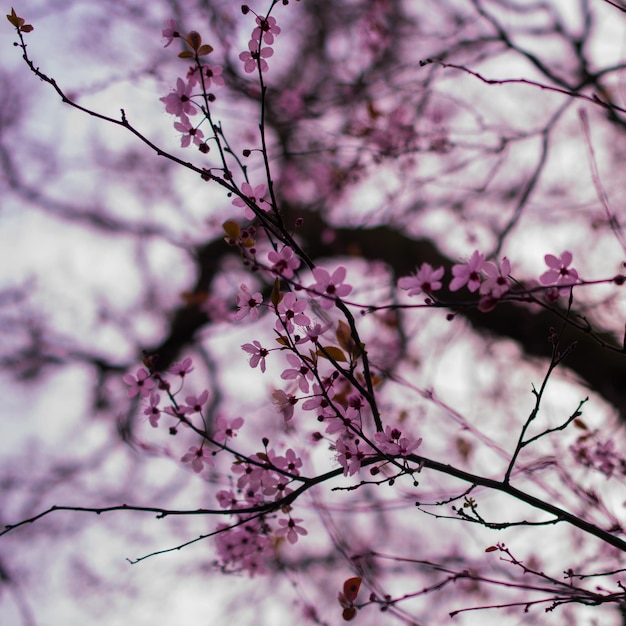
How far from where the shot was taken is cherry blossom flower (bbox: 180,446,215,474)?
1.68 metres

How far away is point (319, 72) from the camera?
5957mm

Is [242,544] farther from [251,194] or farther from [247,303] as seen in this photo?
[251,194]

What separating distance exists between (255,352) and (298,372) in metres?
0.16

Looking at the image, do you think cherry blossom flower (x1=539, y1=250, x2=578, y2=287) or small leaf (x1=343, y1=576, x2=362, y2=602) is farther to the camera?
small leaf (x1=343, y1=576, x2=362, y2=602)

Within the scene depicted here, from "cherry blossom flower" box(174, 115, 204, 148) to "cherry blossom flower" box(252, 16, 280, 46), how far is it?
29 cm

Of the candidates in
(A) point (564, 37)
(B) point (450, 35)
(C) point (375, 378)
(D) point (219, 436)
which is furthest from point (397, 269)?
(D) point (219, 436)

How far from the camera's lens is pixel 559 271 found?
1254mm

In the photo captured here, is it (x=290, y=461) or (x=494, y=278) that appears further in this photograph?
(x=290, y=461)

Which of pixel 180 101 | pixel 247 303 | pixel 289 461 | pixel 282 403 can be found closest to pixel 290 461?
pixel 289 461

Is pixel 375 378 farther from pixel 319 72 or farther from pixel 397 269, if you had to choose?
pixel 319 72

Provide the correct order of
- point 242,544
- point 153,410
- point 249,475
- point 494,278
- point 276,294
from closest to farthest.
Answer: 1. point 494,278
2. point 276,294
3. point 249,475
4. point 153,410
5. point 242,544

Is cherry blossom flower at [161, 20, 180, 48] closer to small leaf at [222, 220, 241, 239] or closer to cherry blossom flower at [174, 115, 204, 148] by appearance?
cherry blossom flower at [174, 115, 204, 148]

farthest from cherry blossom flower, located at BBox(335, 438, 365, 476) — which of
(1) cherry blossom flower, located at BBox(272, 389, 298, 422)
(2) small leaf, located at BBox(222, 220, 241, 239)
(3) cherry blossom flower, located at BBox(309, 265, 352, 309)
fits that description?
(2) small leaf, located at BBox(222, 220, 241, 239)

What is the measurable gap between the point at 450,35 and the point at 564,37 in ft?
3.46
